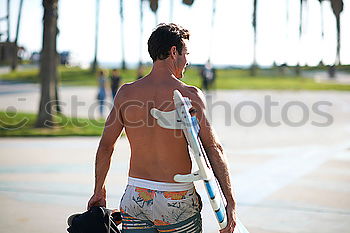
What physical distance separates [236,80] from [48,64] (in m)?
32.3

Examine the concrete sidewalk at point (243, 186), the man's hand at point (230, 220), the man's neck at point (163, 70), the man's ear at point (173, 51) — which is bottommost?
the concrete sidewalk at point (243, 186)

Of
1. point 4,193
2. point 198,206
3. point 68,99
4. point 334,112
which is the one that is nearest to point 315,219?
point 198,206

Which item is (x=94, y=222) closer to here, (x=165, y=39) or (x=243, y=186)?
(x=165, y=39)

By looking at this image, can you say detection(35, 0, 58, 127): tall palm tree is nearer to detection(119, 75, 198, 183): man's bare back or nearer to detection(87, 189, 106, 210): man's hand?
detection(87, 189, 106, 210): man's hand

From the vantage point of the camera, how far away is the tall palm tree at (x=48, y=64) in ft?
47.1

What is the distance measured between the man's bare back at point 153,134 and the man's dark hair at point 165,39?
14 centimetres

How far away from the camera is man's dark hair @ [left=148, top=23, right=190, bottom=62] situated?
2.92 metres

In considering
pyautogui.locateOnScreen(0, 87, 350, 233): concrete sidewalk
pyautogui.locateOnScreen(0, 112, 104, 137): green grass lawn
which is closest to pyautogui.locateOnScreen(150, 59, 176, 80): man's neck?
pyautogui.locateOnScreen(0, 87, 350, 233): concrete sidewalk

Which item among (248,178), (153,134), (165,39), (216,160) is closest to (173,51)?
(165,39)

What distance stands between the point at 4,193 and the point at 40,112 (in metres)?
7.59

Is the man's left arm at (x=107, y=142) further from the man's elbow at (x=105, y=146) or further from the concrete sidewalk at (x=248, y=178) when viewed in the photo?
the concrete sidewalk at (x=248, y=178)

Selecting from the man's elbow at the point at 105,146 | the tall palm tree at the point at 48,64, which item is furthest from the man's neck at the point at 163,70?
the tall palm tree at the point at 48,64

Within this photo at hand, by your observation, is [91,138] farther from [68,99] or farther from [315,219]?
[68,99]

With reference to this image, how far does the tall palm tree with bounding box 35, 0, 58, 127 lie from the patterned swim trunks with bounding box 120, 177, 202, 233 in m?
11.9
